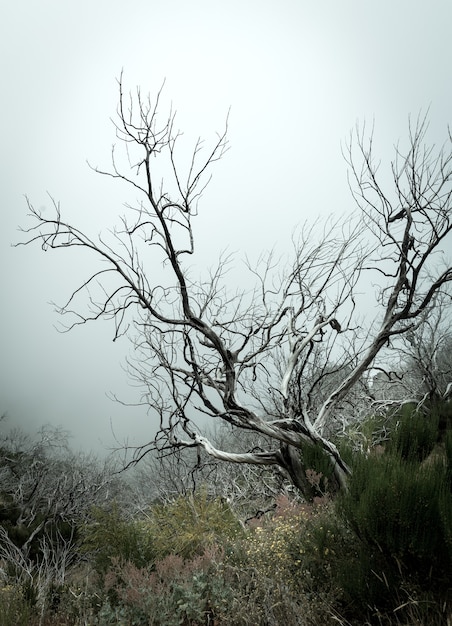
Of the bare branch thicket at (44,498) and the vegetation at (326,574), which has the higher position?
the bare branch thicket at (44,498)

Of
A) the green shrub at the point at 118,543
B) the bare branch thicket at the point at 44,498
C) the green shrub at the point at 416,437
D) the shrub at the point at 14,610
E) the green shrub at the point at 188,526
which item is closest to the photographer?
the shrub at the point at 14,610

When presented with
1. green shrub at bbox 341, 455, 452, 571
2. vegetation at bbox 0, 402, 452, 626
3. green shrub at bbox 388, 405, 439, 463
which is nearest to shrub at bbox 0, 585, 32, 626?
vegetation at bbox 0, 402, 452, 626

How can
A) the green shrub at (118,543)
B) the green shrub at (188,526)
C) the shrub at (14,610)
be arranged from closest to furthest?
the shrub at (14,610) → the green shrub at (118,543) → the green shrub at (188,526)

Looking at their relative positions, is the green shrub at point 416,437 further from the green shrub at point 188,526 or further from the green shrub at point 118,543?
the green shrub at point 118,543

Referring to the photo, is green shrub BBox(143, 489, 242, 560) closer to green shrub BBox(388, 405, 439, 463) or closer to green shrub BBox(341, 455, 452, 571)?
green shrub BBox(388, 405, 439, 463)

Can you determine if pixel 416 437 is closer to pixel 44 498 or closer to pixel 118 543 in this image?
pixel 118 543

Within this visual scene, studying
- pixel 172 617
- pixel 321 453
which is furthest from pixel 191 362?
pixel 172 617

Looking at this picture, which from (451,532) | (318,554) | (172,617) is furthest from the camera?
(318,554)

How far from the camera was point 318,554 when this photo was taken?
13.4 feet

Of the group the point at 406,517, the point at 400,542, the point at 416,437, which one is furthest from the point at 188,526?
the point at 406,517

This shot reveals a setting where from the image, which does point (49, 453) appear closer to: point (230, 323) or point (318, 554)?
point (230, 323)

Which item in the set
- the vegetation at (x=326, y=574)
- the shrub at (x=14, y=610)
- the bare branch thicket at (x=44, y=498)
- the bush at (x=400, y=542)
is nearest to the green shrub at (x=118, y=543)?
the vegetation at (x=326, y=574)

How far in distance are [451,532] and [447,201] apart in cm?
562

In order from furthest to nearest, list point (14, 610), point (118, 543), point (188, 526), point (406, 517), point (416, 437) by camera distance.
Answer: point (188, 526)
point (118, 543)
point (416, 437)
point (14, 610)
point (406, 517)
